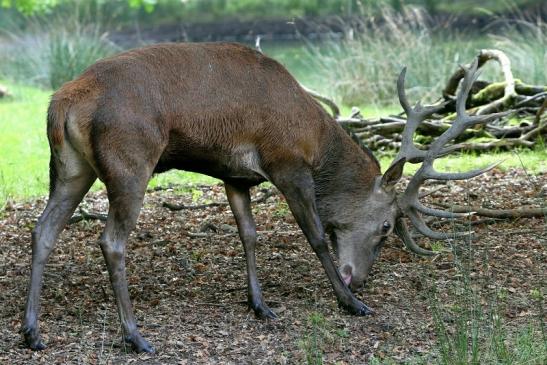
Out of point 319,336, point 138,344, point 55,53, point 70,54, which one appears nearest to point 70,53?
Answer: point 70,54

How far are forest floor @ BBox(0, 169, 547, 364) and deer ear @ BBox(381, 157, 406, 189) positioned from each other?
0.42m

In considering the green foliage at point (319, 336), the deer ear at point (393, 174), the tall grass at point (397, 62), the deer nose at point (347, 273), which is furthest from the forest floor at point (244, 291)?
the tall grass at point (397, 62)

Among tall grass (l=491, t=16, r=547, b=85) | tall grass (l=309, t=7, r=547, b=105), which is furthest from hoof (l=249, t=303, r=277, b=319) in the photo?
tall grass (l=309, t=7, r=547, b=105)

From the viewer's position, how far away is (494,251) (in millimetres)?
6371

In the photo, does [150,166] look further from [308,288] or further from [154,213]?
[154,213]

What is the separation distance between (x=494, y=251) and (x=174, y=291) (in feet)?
6.62

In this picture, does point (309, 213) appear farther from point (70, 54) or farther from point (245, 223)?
point (70, 54)

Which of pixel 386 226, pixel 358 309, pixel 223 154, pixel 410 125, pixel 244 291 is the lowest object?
pixel 244 291

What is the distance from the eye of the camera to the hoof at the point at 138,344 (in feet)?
16.1

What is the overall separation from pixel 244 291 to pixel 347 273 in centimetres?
61

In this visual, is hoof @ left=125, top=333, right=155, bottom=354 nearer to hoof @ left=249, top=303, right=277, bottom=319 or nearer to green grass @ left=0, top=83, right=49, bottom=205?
hoof @ left=249, top=303, right=277, bottom=319

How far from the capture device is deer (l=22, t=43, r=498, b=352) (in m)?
4.96

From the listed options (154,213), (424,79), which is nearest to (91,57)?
(424,79)

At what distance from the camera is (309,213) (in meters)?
5.71
